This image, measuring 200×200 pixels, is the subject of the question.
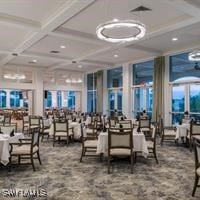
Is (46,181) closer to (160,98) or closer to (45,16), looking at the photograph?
(45,16)

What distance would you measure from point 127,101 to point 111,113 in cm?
202

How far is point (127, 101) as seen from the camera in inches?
513

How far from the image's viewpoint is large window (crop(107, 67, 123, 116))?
14059 mm

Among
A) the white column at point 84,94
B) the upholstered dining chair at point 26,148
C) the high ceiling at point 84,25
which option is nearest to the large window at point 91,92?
the white column at point 84,94

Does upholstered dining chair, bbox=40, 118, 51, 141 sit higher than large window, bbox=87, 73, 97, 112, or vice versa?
large window, bbox=87, 73, 97, 112

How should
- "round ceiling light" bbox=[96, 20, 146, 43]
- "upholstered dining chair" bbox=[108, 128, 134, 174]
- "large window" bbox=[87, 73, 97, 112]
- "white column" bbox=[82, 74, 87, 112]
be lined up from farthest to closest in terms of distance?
1. "white column" bbox=[82, 74, 87, 112]
2. "large window" bbox=[87, 73, 97, 112]
3. "upholstered dining chair" bbox=[108, 128, 134, 174]
4. "round ceiling light" bbox=[96, 20, 146, 43]

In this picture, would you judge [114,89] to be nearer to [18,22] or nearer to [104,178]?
[18,22]

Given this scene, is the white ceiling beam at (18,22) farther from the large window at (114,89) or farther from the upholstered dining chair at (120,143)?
the large window at (114,89)

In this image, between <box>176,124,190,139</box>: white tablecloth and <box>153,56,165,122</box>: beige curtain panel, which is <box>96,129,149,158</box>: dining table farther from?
<box>153,56,165,122</box>: beige curtain panel

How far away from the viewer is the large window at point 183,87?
999 centimetres

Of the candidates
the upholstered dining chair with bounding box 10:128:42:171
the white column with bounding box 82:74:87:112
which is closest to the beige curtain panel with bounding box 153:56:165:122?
the white column with bounding box 82:74:87:112

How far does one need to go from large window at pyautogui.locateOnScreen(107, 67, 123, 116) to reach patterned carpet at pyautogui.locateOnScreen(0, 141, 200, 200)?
7.87 meters

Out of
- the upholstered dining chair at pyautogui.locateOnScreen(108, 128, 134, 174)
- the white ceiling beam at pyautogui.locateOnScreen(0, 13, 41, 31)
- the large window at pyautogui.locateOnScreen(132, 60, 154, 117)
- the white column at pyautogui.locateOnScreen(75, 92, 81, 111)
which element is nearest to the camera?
the upholstered dining chair at pyautogui.locateOnScreen(108, 128, 134, 174)

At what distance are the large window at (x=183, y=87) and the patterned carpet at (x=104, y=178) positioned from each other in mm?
4277
